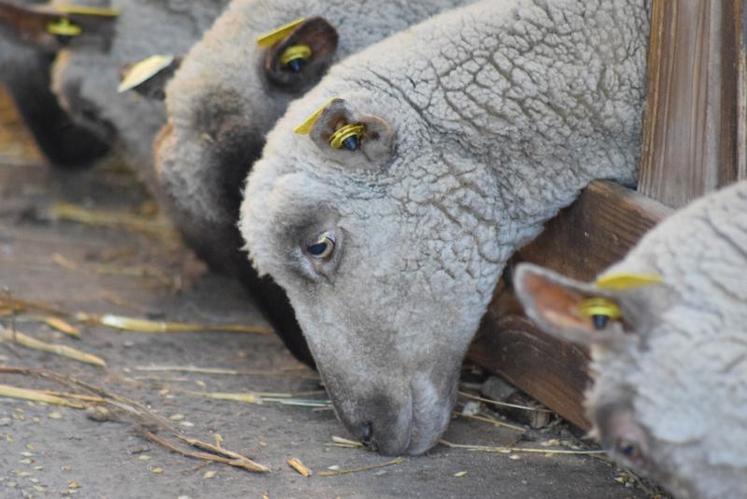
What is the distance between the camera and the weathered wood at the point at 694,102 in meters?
3.50

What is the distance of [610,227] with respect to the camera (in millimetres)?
3758

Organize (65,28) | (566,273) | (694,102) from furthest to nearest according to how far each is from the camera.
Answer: (65,28) < (566,273) < (694,102)

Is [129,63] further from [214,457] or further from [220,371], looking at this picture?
[214,457]

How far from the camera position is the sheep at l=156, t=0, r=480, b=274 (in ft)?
15.5

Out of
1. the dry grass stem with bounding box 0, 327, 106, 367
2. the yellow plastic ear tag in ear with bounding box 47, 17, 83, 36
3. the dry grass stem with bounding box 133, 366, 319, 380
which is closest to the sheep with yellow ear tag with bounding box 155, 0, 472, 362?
the dry grass stem with bounding box 133, 366, 319, 380

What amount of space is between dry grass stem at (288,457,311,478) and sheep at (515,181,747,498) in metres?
1.14

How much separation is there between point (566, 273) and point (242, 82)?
4.81 ft

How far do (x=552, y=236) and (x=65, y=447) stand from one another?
1614 mm

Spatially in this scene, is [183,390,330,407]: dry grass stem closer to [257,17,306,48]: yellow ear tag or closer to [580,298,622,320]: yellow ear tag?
[257,17,306,48]: yellow ear tag

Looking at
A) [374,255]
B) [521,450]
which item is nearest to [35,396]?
[374,255]

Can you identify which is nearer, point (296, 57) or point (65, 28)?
point (296, 57)

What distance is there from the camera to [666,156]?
12.1 feet

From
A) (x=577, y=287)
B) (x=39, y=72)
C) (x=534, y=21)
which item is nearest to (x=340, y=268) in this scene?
(x=534, y=21)

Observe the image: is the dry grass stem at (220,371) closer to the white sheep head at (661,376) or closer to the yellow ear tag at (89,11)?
the yellow ear tag at (89,11)
